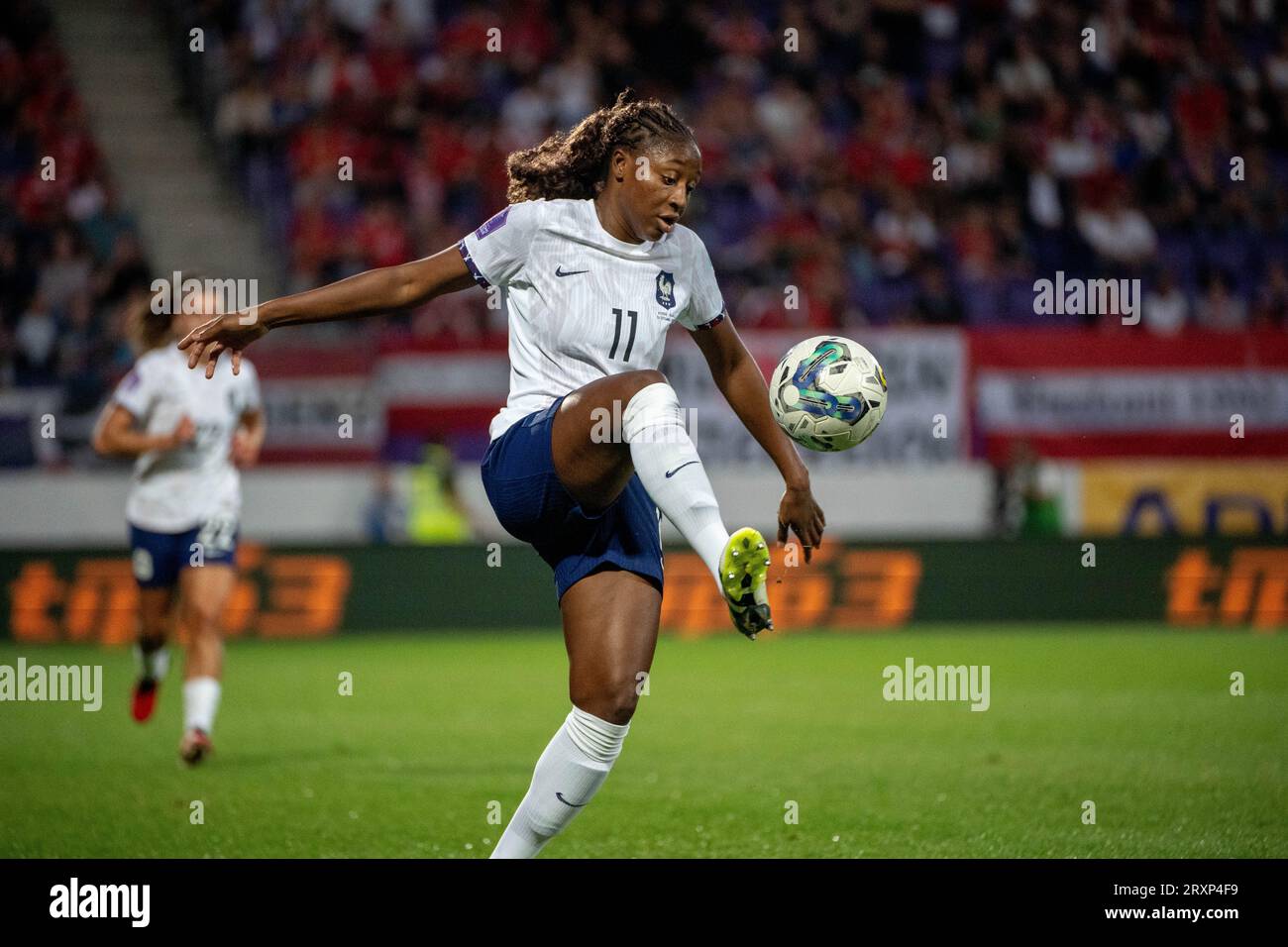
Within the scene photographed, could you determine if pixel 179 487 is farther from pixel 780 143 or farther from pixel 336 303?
pixel 780 143

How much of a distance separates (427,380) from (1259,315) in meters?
8.25

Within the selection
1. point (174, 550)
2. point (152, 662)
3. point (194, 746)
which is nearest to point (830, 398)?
point (194, 746)

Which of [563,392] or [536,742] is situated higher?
[563,392]

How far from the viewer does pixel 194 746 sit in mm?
7898

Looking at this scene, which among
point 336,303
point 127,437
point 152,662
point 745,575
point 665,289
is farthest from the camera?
point 152,662

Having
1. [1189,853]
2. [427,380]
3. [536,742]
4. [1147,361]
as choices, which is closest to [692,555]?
[427,380]

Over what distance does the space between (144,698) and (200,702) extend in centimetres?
90

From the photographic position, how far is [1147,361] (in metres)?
15.5

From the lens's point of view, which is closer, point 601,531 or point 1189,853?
point 601,531

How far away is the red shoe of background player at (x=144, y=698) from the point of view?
8.76 m

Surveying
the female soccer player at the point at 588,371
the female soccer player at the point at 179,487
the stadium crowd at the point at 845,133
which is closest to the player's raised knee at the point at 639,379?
the female soccer player at the point at 588,371
